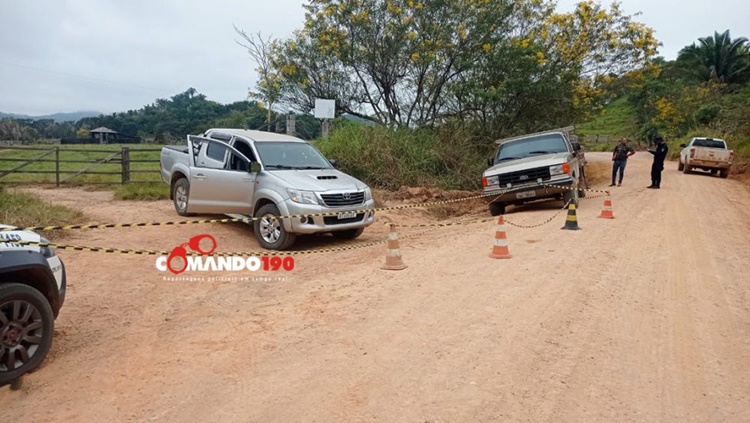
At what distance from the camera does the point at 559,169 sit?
11.3m

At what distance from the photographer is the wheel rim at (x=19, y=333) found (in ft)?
12.1

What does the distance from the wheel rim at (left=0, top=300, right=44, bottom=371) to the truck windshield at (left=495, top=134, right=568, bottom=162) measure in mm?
10796

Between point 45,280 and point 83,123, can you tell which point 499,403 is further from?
point 83,123

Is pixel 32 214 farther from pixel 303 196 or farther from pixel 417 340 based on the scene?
pixel 417 340

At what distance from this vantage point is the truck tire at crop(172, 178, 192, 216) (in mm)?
10219

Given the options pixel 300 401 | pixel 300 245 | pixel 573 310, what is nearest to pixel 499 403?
pixel 300 401

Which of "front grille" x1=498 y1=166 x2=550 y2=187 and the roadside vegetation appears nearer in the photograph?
"front grille" x1=498 y1=166 x2=550 y2=187

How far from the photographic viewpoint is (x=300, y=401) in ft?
11.2

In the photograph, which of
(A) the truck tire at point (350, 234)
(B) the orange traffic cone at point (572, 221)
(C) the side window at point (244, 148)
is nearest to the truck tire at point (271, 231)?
(C) the side window at point (244, 148)

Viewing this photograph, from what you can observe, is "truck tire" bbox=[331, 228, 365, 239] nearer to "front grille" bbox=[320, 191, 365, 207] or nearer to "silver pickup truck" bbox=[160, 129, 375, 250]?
"silver pickup truck" bbox=[160, 129, 375, 250]

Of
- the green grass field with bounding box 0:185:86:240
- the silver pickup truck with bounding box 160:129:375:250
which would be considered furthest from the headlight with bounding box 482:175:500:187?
the green grass field with bounding box 0:185:86:240

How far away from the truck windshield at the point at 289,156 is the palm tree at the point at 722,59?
53.6 meters

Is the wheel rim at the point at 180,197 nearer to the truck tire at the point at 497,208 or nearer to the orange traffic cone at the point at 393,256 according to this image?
the orange traffic cone at the point at 393,256

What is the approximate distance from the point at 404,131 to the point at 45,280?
14.7 meters
